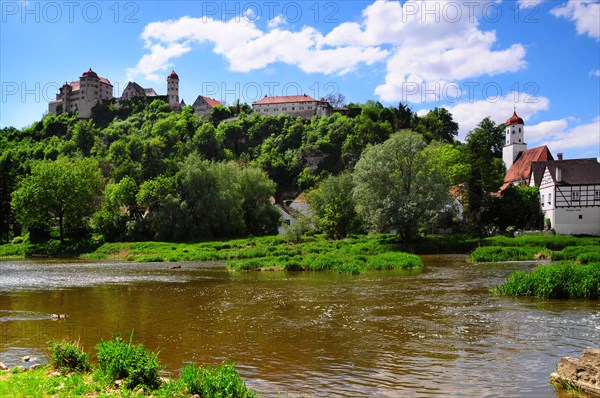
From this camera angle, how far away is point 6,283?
105 feet

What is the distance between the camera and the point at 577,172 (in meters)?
66.2

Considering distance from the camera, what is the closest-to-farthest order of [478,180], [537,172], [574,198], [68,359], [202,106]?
1. [68,359]
2. [574,198]
3. [478,180]
4. [537,172]
5. [202,106]

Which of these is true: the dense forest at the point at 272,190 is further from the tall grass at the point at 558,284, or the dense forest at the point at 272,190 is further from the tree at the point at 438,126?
the tall grass at the point at 558,284

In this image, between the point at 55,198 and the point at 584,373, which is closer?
the point at 584,373

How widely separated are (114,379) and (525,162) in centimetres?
9114

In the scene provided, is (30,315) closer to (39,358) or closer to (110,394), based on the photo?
(39,358)

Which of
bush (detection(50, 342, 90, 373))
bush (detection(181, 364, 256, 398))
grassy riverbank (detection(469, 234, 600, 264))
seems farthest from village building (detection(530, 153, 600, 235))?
bush (detection(50, 342, 90, 373))

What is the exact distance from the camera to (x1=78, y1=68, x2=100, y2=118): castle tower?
173125mm

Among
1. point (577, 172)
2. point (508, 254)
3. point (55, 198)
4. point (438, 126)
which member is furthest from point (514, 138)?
point (55, 198)

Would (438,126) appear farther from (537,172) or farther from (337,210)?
(337,210)

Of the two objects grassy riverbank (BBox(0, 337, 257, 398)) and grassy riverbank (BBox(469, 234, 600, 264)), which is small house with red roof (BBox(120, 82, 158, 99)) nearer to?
grassy riverbank (BBox(469, 234, 600, 264))

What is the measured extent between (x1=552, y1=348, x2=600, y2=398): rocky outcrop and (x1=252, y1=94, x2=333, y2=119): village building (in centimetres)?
14011

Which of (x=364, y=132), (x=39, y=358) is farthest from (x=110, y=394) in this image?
(x=364, y=132)

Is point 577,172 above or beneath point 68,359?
above
